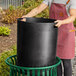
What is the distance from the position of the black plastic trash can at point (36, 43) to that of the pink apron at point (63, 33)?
640 millimetres

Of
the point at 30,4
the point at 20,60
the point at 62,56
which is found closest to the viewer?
the point at 20,60

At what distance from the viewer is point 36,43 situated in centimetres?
253

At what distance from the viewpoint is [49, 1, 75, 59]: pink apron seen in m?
3.21

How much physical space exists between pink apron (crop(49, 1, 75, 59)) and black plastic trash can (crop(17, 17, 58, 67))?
2.10 feet

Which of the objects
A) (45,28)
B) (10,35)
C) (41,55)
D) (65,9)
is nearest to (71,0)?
(65,9)

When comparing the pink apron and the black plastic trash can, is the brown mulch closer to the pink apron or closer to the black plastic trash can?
the pink apron

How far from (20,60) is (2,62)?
1.83m

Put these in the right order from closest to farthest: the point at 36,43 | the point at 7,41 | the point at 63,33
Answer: the point at 36,43 < the point at 63,33 < the point at 7,41

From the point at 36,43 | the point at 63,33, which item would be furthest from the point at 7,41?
the point at 36,43

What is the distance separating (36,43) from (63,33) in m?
0.91

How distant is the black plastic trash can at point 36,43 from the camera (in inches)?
98.7

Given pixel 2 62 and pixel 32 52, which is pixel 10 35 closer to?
pixel 2 62

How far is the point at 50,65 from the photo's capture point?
266 centimetres

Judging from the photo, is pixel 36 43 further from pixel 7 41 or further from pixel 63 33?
pixel 7 41
